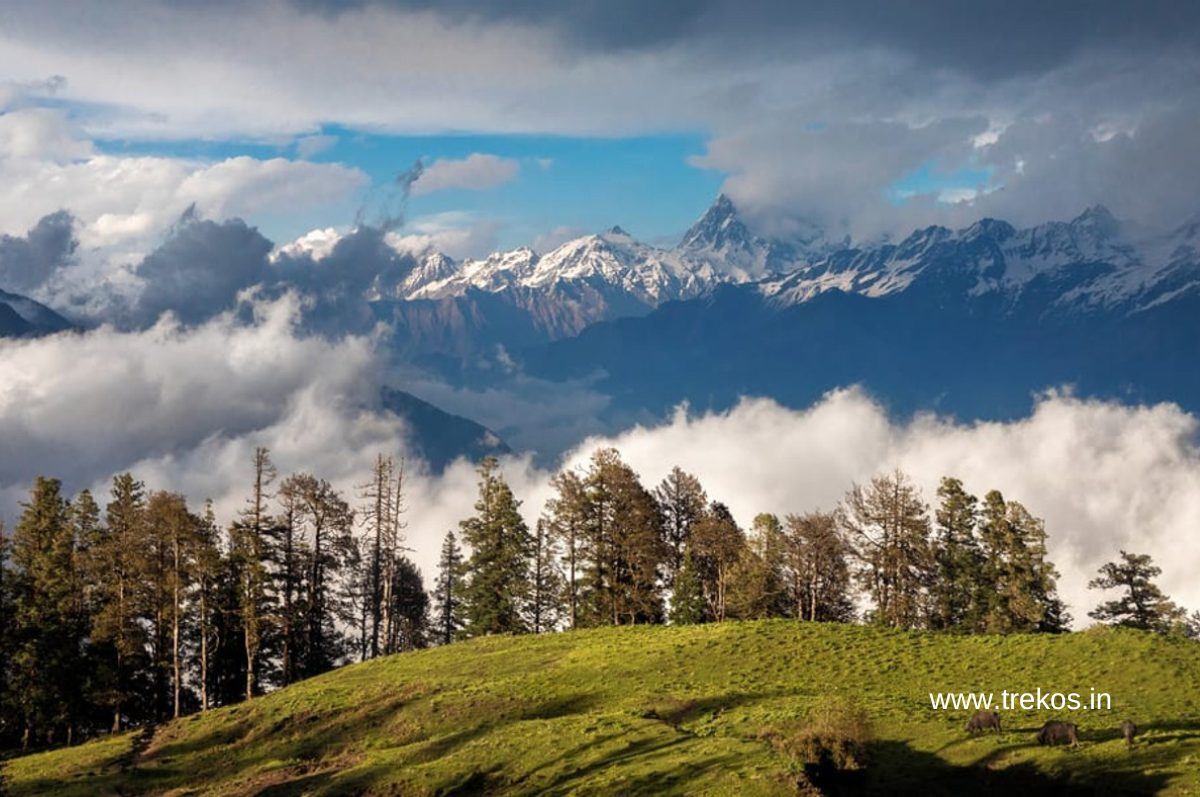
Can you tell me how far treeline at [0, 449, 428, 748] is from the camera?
6962 cm

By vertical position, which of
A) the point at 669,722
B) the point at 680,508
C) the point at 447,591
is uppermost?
the point at 680,508

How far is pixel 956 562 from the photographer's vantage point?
3287 inches

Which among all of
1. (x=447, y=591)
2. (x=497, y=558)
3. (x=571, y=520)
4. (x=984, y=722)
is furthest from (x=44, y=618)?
(x=984, y=722)

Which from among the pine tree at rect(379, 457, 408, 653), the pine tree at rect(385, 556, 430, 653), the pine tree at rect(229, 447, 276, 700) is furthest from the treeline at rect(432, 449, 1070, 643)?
the pine tree at rect(385, 556, 430, 653)

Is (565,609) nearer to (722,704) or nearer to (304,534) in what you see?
(304,534)

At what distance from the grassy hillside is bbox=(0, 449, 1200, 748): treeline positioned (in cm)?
1071

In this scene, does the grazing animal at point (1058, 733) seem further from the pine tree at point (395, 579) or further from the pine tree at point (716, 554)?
the pine tree at point (395, 579)

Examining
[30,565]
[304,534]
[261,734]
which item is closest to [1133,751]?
[261,734]

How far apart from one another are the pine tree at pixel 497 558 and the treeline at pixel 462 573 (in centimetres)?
17

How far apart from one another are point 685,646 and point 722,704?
1428 centimetres

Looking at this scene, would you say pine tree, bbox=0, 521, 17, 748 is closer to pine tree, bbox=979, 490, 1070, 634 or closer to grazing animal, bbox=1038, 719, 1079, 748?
grazing animal, bbox=1038, 719, 1079, 748

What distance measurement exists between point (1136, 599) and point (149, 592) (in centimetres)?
8392

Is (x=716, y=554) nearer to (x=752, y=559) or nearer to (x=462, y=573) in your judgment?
(x=752, y=559)

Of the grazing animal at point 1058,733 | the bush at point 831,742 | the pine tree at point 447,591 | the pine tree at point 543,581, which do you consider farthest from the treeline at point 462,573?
the bush at point 831,742
